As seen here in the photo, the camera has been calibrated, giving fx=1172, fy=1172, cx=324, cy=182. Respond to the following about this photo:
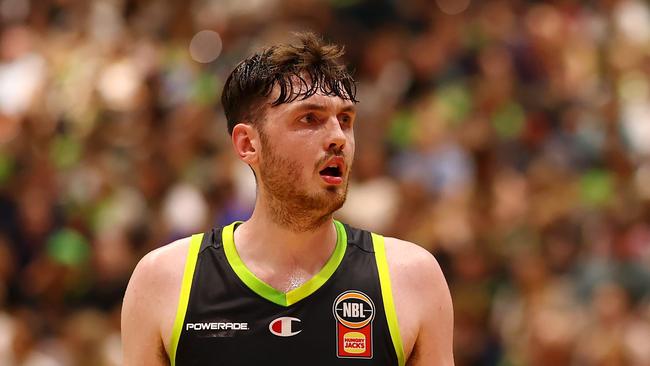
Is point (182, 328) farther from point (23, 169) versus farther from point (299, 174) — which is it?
point (23, 169)

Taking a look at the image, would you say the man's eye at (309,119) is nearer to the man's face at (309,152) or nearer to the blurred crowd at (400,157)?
the man's face at (309,152)

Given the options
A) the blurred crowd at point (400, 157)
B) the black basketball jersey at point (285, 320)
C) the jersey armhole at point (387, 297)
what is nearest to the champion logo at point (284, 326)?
the black basketball jersey at point (285, 320)

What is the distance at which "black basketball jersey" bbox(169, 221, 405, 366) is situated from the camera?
3.97m

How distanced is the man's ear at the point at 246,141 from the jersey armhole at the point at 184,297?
0.37 metres

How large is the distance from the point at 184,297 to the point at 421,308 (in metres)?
0.82

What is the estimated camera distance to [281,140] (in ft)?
13.2

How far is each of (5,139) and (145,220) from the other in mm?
1629

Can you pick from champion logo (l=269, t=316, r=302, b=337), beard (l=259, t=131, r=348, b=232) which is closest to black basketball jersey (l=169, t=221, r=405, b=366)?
champion logo (l=269, t=316, r=302, b=337)

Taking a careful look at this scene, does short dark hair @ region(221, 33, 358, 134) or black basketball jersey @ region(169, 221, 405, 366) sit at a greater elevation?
short dark hair @ region(221, 33, 358, 134)

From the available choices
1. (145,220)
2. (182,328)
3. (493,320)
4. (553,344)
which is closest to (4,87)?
(145,220)

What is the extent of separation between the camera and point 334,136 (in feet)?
13.1

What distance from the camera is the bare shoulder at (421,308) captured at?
4020 mm

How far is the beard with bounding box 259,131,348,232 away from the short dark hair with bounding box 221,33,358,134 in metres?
0.15

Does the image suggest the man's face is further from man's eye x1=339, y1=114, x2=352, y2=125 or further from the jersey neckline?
the jersey neckline
